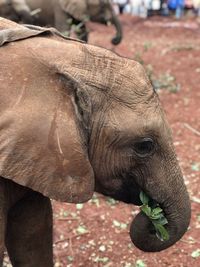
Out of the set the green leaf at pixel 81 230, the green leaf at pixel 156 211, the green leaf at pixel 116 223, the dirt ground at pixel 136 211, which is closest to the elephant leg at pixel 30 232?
the green leaf at pixel 156 211

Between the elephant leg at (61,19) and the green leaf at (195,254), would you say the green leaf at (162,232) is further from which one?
the elephant leg at (61,19)

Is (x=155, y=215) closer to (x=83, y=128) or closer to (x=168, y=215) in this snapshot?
(x=168, y=215)

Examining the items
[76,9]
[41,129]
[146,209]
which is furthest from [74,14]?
[41,129]

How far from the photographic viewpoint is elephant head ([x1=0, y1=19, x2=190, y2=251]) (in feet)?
6.48

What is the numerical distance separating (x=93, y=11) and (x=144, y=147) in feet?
19.8

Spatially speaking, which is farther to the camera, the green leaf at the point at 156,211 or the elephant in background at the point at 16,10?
the elephant in background at the point at 16,10

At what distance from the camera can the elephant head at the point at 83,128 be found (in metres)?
1.97

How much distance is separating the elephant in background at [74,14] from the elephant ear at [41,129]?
559 centimetres

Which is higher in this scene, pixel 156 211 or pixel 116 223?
pixel 156 211

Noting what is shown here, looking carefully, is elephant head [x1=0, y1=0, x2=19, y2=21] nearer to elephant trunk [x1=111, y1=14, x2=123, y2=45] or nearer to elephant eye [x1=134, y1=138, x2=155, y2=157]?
elephant trunk [x1=111, y1=14, x2=123, y2=45]

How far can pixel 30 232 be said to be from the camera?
261 centimetres

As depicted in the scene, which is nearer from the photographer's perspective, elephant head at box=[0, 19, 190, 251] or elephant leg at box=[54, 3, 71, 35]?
elephant head at box=[0, 19, 190, 251]

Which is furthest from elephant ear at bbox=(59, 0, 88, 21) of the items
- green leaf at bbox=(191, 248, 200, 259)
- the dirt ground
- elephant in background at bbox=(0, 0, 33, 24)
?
green leaf at bbox=(191, 248, 200, 259)

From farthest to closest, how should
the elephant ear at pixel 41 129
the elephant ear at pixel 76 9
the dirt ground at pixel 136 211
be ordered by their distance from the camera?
1. the elephant ear at pixel 76 9
2. the dirt ground at pixel 136 211
3. the elephant ear at pixel 41 129
